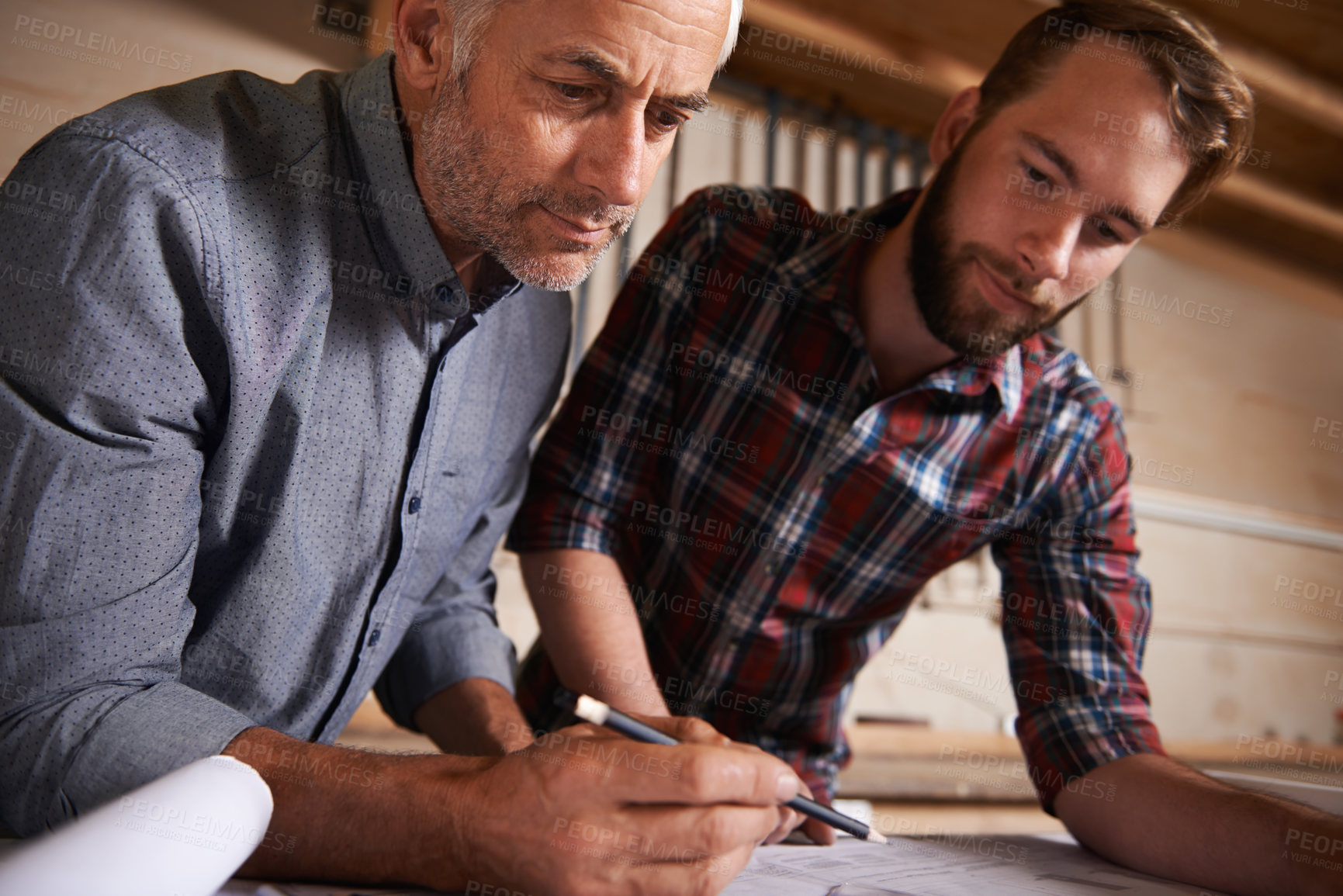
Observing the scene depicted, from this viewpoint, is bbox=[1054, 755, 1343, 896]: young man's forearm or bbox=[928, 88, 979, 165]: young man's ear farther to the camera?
bbox=[928, 88, 979, 165]: young man's ear

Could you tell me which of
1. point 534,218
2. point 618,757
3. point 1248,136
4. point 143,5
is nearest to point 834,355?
point 534,218

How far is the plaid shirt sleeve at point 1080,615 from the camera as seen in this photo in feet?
4.08

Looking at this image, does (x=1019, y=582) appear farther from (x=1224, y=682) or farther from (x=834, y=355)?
(x=1224, y=682)

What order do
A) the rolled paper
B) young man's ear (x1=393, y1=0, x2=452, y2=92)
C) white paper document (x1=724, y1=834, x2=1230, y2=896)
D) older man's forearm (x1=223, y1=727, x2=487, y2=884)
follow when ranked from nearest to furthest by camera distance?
the rolled paper → older man's forearm (x1=223, y1=727, x2=487, y2=884) → white paper document (x1=724, y1=834, x2=1230, y2=896) → young man's ear (x1=393, y1=0, x2=452, y2=92)

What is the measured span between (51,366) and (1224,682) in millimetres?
4797

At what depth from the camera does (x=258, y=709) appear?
1.01 meters

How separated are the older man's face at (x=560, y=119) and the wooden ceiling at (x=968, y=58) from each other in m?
1.95

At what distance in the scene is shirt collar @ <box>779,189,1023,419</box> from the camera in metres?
1.37

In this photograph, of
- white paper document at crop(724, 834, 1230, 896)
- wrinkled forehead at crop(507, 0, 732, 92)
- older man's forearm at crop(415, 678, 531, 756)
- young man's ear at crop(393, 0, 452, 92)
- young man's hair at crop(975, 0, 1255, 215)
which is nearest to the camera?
white paper document at crop(724, 834, 1230, 896)

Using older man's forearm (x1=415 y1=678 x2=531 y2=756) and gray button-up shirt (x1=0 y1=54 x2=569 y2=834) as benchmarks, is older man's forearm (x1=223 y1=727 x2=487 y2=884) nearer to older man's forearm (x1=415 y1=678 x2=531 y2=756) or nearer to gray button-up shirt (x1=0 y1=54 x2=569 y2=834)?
gray button-up shirt (x1=0 y1=54 x2=569 y2=834)

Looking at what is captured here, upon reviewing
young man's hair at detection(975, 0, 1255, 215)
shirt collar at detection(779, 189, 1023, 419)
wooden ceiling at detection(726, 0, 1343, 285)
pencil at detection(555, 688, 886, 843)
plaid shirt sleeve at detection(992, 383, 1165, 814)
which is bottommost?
pencil at detection(555, 688, 886, 843)

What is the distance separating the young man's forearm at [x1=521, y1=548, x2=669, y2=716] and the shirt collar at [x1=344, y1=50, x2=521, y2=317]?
17.0 inches

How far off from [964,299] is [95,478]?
3.66 feet

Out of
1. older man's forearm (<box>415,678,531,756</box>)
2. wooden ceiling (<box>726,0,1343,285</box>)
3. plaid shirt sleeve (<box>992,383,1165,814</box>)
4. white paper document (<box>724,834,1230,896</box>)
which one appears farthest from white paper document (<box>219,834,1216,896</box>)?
wooden ceiling (<box>726,0,1343,285</box>)
